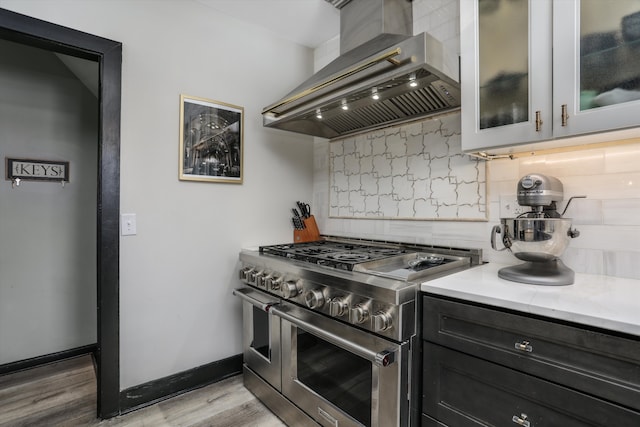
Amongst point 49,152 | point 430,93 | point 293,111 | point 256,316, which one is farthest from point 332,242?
point 49,152

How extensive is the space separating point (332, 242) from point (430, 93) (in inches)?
49.7

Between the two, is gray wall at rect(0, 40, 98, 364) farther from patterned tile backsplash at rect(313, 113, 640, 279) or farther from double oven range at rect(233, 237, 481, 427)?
patterned tile backsplash at rect(313, 113, 640, 279)

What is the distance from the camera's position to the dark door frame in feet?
5.62

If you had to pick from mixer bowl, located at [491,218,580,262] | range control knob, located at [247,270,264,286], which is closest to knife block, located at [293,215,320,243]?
range control knob, located at [247,270,264,286]

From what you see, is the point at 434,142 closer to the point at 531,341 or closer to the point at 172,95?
the point at 531,341

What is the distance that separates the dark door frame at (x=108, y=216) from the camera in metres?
1.71

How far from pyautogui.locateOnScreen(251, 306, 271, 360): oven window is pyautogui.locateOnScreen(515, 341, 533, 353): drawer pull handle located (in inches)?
48.9

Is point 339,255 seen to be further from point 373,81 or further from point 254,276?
point 373,81

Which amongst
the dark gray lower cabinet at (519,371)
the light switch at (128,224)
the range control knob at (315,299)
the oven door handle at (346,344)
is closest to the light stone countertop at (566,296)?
the dark gray lower cabinet at (519,371)

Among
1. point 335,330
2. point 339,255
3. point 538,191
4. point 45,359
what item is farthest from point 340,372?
point 45,359

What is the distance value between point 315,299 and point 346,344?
0.24 meters

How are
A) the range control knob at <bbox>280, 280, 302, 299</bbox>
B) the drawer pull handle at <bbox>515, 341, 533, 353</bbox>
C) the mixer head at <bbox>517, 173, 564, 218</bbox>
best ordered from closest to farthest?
the drawer pull handle at <bbox>515, 341, 533, 353</bbox> → the mixer head at <bbox>517, 173, 564, 218</bbox> → the range control knob at <bbox>280, 280, 302, 299</bbox>

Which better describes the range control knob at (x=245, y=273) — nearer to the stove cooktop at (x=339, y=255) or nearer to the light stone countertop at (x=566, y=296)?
the stove cooktop at (x=339, y=255)

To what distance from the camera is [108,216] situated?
5.69 feet
